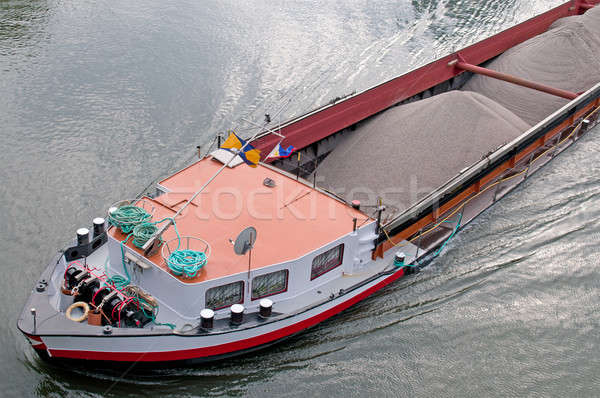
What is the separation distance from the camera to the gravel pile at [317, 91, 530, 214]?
10773 millimetres

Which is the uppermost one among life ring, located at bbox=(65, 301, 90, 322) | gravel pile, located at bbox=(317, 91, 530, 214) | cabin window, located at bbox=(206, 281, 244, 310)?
gravel pile, located at bbox=(317, 91, 530, 214)

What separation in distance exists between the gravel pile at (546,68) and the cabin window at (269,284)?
8.62m

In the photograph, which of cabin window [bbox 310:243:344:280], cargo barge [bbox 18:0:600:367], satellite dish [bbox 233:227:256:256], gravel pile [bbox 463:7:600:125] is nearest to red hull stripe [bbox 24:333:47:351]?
cargo barge [bbox 18:0:600:367]

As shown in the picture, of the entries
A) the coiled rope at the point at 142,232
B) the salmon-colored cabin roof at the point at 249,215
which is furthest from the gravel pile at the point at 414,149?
the coiled rope at the point at 142,232

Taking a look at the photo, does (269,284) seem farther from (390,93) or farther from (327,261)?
(390,93)

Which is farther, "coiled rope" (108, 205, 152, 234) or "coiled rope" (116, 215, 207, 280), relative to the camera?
"coiled rope" (108, 205, 152, 234)

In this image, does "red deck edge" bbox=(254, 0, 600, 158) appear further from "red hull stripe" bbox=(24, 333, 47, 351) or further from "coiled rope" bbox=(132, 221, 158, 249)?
"red hull stripe" bbox=(24, 333, 47, 351)

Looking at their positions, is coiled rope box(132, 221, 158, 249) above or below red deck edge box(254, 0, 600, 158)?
below

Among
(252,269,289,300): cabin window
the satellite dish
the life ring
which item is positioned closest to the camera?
the life ring

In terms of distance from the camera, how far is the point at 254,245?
8.70 m

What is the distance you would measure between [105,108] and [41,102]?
67.4 inches

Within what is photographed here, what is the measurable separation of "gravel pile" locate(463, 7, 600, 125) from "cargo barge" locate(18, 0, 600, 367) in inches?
103

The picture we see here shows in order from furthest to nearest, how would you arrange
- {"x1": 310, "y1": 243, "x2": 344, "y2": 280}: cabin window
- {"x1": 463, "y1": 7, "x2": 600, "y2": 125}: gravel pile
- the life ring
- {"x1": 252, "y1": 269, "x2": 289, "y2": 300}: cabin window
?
{"x1": 463, "y1": 7, "x2": 600, "y2": 125}: gravel pile, {"x1": 310, "y1": 243, "x2": 344, "y2": 280}: cabin window, {"x1": 252, "y1": 269, "x2": 289, "y2": 300}: cabin window, the life ring

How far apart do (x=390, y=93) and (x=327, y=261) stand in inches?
236
